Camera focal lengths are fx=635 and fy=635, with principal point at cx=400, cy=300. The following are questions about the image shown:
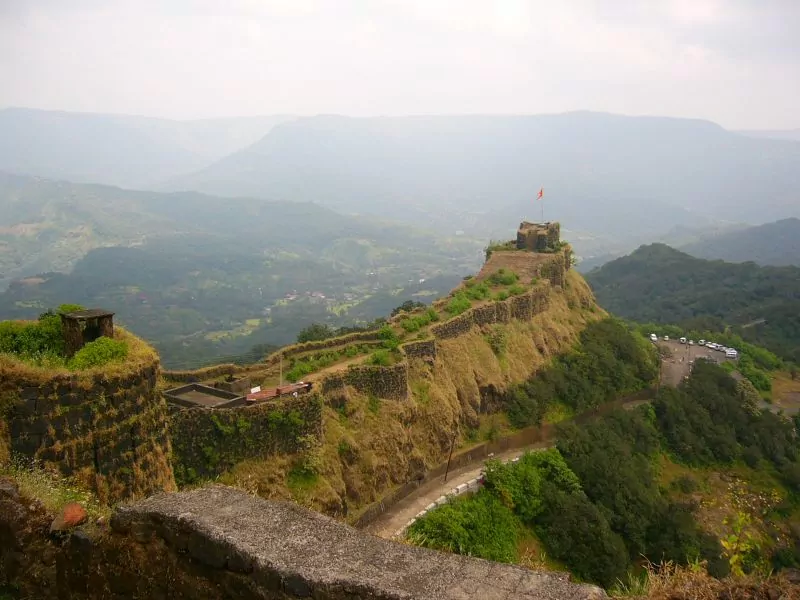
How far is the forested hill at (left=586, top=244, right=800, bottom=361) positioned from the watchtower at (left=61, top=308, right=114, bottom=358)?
212ft

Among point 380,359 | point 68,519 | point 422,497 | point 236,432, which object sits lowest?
point 422,497

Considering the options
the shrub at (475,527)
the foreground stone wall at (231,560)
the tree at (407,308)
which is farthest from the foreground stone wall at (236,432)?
the tree at (407,308)

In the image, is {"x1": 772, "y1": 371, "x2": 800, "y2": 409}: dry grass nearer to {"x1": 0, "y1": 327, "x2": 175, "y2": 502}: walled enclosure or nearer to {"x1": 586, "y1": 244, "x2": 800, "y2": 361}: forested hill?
{"x1": 586, "y1": 244, "x2": 800, "y2": 361}: forested hill

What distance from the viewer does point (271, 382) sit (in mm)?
21703

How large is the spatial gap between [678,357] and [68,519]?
162 ft

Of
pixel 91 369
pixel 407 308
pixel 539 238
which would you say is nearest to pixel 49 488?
pixel 91 369

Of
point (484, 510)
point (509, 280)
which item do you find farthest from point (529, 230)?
point (484, 510)

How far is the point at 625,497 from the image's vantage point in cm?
2697

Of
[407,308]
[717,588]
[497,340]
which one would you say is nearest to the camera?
[717,588]

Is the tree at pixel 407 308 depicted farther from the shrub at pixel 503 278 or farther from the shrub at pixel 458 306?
the shrub at pixel 503 278

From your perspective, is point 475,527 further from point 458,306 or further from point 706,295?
point 706,295

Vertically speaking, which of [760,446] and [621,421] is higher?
[621,421]

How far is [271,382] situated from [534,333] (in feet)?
55.5

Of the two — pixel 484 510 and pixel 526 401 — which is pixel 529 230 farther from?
pixel 484 510
